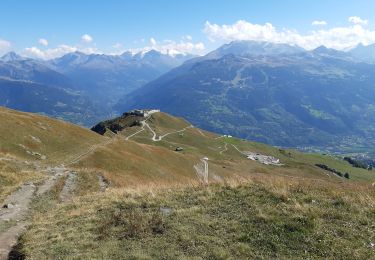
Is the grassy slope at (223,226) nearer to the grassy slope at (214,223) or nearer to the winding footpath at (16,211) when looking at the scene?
the grassy slope at (214,223)

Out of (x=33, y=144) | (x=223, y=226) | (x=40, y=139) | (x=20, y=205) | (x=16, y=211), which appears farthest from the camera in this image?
(x=40, y=139)

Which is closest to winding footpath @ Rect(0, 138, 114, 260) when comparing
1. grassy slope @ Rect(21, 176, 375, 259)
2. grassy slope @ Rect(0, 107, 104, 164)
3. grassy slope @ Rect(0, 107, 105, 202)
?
grassy slope @ Rect(21, 176, 375, 259)

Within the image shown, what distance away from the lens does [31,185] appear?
4297 centimetres

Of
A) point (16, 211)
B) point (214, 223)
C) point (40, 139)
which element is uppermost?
point (214, 223)

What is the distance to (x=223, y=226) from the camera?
21.0 m

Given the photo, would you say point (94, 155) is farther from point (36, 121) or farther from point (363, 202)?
point (363, 202)

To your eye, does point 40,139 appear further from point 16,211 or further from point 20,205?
point 16,211

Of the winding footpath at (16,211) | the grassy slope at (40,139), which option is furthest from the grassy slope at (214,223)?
the grassy slope at (40,139)

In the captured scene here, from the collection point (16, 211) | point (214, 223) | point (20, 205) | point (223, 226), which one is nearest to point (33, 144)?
point (20, 205)

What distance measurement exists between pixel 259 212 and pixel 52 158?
2168 inches

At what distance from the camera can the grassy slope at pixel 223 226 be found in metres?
18.2

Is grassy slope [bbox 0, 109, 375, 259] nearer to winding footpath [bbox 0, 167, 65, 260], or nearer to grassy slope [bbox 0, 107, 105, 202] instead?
winding footpath [bbox 0, 167, 65, 260]

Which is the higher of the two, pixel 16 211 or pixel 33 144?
pixel 16 211

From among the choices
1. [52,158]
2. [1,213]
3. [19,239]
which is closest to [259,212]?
[19,239]
